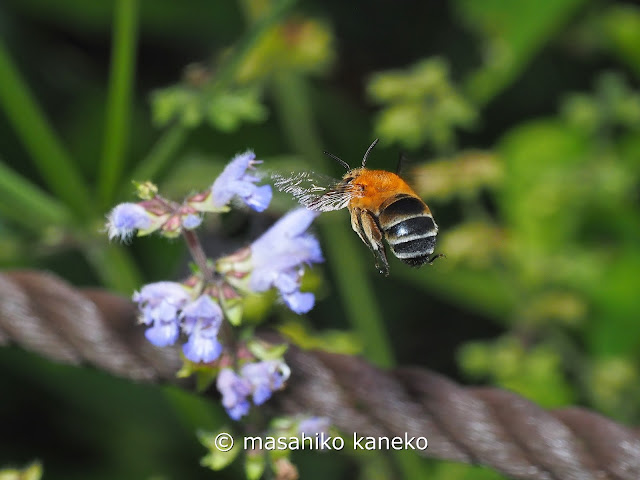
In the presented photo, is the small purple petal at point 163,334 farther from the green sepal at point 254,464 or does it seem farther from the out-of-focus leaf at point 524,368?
the out-of-focus leaf at point 524,368

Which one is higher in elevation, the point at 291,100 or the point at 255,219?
the point at 291,100

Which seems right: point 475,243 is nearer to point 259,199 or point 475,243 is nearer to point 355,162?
point 355,162

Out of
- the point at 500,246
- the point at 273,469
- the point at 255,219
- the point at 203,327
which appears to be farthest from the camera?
the point at 500,246

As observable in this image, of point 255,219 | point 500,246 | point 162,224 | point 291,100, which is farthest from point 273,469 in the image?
point 291,100

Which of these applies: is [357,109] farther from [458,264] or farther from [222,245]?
[222,245]

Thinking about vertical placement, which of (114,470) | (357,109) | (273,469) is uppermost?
(357,109)
